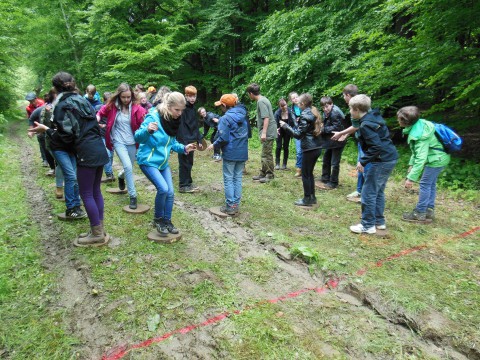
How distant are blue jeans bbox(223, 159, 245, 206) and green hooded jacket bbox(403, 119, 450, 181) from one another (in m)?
2.68

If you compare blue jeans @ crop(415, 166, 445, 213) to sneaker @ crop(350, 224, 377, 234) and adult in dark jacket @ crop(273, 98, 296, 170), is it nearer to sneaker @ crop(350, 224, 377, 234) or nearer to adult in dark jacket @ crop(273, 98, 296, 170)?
sneaker @ crop(350, 224, 377, 234)

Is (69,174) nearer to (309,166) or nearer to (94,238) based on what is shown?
(94,238)

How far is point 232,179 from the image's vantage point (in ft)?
17.5

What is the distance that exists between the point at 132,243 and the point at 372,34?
7586 mm

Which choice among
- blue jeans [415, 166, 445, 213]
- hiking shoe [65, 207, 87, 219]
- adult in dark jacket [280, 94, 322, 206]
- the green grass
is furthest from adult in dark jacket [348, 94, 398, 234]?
hiking shoe [65, 207, 87, 219]

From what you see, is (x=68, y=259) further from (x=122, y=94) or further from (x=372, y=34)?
(x=372, y=34)

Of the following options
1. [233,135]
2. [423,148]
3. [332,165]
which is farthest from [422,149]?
[233,135]

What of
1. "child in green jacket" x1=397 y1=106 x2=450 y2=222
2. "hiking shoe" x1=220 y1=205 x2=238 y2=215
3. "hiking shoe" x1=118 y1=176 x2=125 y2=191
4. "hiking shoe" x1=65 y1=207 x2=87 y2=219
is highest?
"child in green jacket" x1=397 y1=106 x2=450 y2=222

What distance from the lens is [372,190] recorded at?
15.0 feet

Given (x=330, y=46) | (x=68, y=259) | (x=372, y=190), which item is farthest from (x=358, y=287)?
(x=330, y=46)

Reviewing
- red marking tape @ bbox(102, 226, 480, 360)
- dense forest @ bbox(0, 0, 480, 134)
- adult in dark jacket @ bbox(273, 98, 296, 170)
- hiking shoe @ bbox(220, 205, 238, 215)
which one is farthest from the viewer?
adult in dark jacket @ bbox(273, 98, 296, 170)

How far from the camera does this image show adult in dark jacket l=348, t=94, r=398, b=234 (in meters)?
4.35

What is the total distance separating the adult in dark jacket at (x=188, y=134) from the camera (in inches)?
246

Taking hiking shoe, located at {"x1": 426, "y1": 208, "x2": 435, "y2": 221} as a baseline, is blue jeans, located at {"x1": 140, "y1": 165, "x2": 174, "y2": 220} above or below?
above
